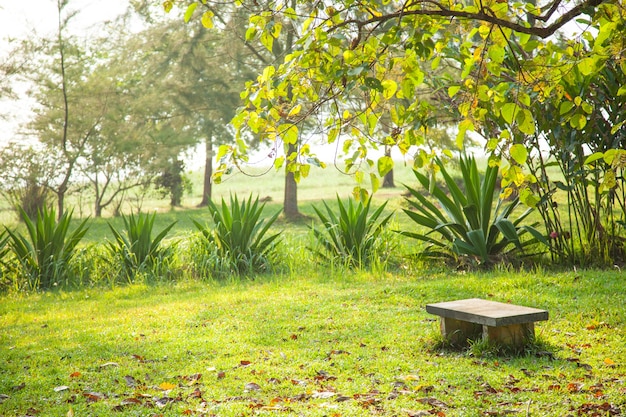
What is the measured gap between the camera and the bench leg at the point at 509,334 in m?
4.59

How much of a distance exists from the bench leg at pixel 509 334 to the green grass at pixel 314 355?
0.12 meters

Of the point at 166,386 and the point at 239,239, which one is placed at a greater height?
the point at 239,239

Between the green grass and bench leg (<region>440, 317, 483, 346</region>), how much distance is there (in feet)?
0.35

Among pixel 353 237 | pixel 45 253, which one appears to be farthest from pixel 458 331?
pixel 45 253

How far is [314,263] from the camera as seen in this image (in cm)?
896

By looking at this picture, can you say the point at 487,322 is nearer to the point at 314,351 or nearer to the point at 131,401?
the point at 314,351

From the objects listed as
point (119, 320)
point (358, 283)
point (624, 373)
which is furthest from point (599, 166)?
point (119, 320)

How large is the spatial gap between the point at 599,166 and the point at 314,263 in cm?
377

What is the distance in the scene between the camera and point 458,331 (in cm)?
486

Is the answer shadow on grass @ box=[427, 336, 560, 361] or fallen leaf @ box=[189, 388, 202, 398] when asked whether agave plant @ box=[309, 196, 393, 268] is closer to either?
shadow on grass @ box=[427, 336, 560, 361]

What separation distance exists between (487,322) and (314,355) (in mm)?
1279

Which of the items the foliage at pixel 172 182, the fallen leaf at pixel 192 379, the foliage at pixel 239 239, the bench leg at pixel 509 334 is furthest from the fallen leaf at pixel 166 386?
the foliage at pixel 172 182

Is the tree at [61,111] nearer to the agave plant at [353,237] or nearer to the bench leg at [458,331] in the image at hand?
the agave plant at [353,237]

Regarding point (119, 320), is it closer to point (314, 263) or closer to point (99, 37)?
point (314, 263)
